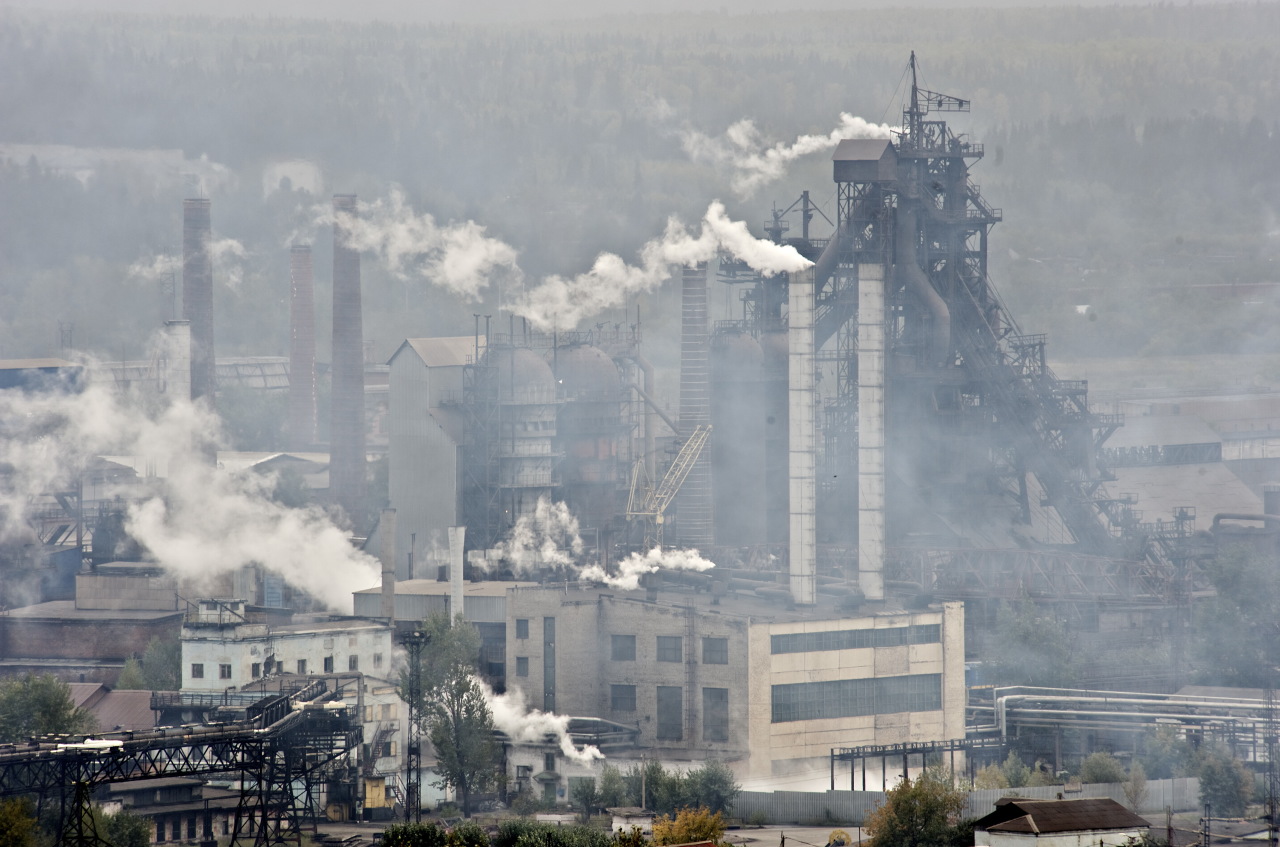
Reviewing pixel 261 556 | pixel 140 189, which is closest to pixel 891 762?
pixel 261 556

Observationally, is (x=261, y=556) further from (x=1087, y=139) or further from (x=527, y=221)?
(x=1087, y=139)

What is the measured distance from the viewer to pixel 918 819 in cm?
2736

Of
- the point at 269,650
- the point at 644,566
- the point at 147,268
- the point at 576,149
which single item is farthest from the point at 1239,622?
the point at 576,149

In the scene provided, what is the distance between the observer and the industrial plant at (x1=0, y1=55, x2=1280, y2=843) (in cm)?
3569

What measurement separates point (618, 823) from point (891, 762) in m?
6.90

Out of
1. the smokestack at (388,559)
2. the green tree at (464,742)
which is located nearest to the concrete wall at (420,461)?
the smokestack at (388,559)

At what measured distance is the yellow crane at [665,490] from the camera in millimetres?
44094

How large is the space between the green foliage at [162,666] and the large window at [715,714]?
12.0 m

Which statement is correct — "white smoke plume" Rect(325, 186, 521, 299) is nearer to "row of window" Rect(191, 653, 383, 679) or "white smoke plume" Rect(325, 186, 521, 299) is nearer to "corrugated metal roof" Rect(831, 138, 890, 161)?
"corrugated metal roof" Rect(831, 138, 890, 161)

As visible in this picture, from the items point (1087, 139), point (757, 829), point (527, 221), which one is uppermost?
point (1087, 139)

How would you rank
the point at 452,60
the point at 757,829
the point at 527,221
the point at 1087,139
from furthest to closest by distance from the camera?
the point at 452,60 → the point at 1087,139 → the point at 527,221 → the point at 757,829

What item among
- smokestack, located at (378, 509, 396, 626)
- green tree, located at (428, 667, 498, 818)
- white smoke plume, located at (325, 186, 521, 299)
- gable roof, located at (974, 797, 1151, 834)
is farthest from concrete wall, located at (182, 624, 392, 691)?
gable roof, located at (974, 797, 1151, 834)

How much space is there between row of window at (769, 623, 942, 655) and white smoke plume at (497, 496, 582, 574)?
28.4ft

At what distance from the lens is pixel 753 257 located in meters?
43.3
